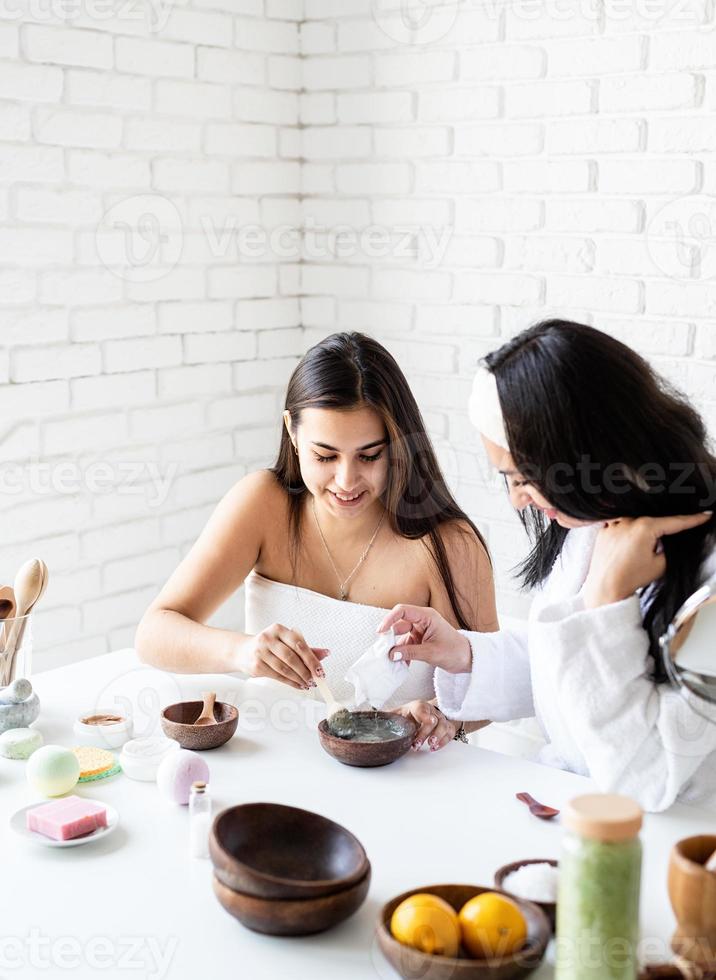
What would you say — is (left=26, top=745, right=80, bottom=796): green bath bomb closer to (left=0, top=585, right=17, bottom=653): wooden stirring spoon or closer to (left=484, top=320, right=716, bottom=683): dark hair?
(left=0, top=585, right=17, bottom=653): wooden stirring spoon

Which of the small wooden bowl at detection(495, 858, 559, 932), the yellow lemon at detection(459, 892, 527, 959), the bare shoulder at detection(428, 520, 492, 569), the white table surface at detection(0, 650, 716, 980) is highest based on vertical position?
the bare shoulder at detection(428, 520, 492, 569)

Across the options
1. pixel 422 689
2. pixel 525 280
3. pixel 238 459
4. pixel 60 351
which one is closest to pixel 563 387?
pixel 422 689

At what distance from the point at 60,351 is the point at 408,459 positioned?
1.10 meters

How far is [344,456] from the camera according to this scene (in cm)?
193

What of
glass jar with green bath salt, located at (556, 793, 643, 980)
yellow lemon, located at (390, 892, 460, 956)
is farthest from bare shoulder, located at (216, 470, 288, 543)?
glass jar with green bath salt, located at (556, 793, 643, 980)

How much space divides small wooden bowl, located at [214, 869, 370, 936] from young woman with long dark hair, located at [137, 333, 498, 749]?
2.47 feet

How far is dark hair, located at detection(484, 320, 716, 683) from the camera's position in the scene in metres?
1.33

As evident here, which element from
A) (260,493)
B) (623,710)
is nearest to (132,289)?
(260,493)

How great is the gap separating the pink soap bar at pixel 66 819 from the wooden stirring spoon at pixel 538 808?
50cm

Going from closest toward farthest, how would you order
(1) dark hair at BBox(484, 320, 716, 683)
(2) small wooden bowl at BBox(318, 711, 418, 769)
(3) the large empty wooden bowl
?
(3) the large empty wooden bowl → (1) dark hair at BBox(484, 320, 716, 683) → (2) small wooden bowl at BBox(318, 711, 418, 769)

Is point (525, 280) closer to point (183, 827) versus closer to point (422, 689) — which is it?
point (422, 689)

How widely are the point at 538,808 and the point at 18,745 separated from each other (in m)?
0.69

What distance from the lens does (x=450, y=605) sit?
2.04 metres

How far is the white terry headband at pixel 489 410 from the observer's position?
1381 mm
